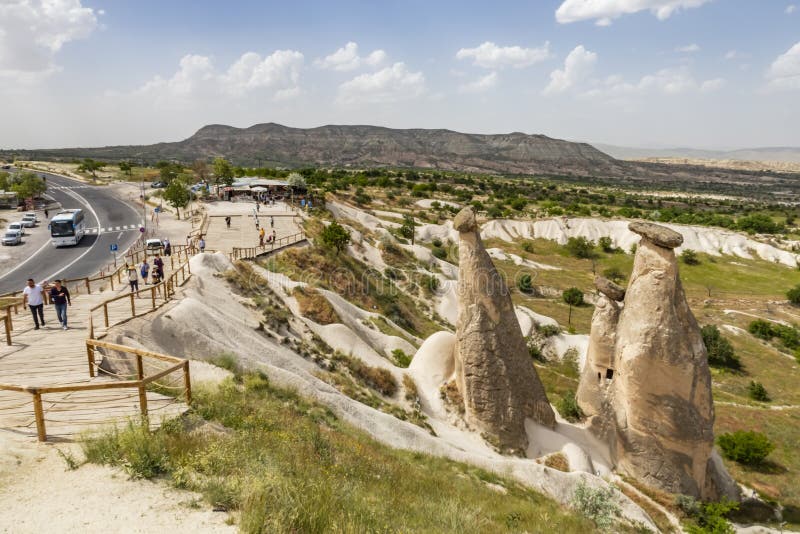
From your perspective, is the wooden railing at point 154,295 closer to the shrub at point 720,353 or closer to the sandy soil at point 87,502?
the sandy soil at point 87,502

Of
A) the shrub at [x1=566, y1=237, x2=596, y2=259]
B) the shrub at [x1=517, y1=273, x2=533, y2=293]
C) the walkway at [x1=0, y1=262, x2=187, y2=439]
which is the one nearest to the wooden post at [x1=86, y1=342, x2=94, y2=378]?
the walkway at [x1=0, y1=262, x2=187, y2=439]

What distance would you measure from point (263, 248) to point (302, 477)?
2650cm

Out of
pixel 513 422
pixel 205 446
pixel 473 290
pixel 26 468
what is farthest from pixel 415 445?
pixel 26 468

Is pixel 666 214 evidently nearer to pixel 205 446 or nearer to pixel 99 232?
pixel 99 232

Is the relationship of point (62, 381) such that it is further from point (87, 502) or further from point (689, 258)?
point (689, 258)

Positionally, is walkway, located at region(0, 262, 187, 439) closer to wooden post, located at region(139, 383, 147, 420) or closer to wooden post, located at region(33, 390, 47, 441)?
wooden post, located at region(33, 390, 47, 441)

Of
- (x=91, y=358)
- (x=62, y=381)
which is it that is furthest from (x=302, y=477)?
(x=62, y=381)

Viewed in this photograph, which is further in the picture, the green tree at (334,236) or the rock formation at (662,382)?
the green tree at (334,236)

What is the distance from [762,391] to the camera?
93.0 feet

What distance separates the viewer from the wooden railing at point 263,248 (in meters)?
29.0

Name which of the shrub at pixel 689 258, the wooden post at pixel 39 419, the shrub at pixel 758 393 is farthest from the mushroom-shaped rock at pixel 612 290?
the shrub at pixel 689 258

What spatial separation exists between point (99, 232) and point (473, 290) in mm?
42719

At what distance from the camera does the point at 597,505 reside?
40.2ft

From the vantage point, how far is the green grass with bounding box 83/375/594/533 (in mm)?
5680
